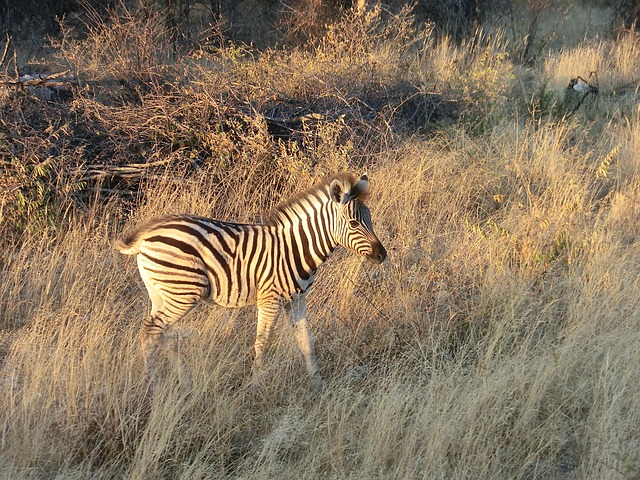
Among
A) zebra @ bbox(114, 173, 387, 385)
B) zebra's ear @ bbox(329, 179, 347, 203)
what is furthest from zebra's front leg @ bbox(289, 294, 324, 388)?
zebra's ear @ bbox(329, 179, 347, 203)

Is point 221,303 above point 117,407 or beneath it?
above

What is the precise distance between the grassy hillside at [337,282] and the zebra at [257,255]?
237 mm

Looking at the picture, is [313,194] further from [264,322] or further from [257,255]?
[264,322]

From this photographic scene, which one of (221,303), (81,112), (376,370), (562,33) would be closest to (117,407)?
(221,303)

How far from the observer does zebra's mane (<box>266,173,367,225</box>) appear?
12.9ft

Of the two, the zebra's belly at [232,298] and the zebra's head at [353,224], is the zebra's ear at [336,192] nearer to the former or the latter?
the zebra's head at [353,224]

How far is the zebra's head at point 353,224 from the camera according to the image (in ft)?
12.8

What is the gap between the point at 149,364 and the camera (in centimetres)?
382

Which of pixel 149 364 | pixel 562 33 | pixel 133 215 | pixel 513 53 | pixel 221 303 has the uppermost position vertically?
pixel 562 33

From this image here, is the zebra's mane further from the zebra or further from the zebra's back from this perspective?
the zebra's back

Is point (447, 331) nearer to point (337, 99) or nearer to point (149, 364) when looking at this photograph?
point (149, 364)

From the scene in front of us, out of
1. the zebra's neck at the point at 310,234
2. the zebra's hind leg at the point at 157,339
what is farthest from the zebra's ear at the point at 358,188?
the zebra's hind leg at the point at 157,339

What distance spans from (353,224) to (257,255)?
2.10 feet

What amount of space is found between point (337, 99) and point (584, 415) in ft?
15.8
